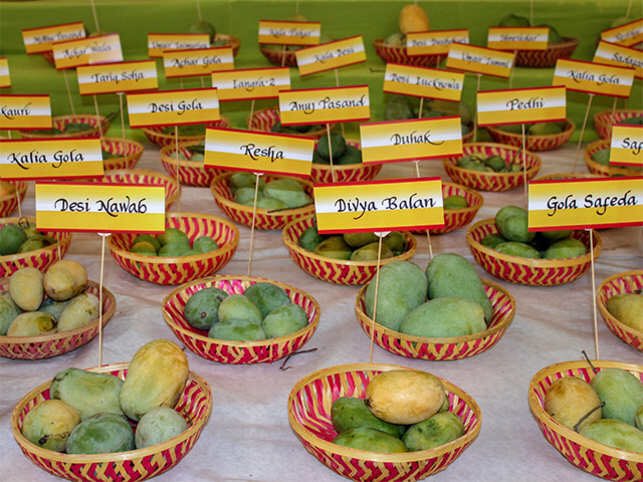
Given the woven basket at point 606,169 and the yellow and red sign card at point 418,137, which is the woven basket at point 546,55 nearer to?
the woven basket at point 606,169

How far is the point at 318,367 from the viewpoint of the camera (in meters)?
1.51

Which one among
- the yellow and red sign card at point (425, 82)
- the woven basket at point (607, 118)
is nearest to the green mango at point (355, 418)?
the yellow and red sign card at point (425, 82)

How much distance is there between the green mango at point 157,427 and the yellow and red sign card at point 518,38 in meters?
2.15

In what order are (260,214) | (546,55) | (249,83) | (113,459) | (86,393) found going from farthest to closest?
(546,55), (249,83), (260,214), (86,393), (113,459)

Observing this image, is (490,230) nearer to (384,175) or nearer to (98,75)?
(384,175)

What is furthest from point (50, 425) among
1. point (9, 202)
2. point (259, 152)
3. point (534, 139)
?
point (534, 139)

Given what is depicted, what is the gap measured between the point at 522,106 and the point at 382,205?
0.83 metres

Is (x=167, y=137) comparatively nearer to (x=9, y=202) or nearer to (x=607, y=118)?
(x=9, y=202)

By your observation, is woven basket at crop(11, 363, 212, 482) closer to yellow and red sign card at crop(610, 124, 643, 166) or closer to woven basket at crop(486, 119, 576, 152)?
yellow and red sign card at crop(610, 124, 643, 166)

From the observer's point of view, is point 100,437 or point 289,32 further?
point 289,32

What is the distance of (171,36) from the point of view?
9.29 ft


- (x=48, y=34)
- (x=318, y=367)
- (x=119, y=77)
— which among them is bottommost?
(x=318, y=367)

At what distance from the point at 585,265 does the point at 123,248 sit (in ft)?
3.43

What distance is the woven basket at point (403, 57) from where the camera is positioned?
292cm
